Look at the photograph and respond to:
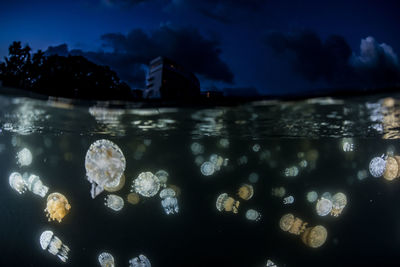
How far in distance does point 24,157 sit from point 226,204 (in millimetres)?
15440

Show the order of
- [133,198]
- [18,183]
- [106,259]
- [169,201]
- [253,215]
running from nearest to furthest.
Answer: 1. [106,259]
2. [253,215]
3. [133,198]
4. [18,183]
5. [169,201]

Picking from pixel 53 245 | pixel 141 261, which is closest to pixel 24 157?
pixel 53 245

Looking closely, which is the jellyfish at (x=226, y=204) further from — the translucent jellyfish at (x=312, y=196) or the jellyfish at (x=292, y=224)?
the translucent jellyfish at (x=312, y=196)

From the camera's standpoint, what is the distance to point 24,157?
60.4ft

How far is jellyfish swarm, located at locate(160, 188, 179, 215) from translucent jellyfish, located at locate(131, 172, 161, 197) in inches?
22.9

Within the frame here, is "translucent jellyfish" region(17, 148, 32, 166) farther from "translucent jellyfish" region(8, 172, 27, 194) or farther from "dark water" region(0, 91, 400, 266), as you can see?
"translucent jellyfish" region(8, 172, 27, 194)

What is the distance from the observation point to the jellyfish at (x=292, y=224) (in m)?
14.9

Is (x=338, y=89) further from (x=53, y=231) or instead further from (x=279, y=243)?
(x=53, y=231)

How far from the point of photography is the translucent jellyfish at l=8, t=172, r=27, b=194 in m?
14.8

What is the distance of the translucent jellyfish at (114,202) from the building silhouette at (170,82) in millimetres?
12224

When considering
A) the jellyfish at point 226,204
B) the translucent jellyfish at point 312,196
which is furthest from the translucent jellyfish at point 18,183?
the translucent jellyfish at point 312,196

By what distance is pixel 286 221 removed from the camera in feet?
49.7

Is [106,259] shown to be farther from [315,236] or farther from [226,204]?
[315,236]

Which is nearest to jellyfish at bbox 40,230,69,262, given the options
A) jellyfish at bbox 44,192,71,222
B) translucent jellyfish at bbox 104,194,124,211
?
jellyfish at bbox 44,192,71,222
